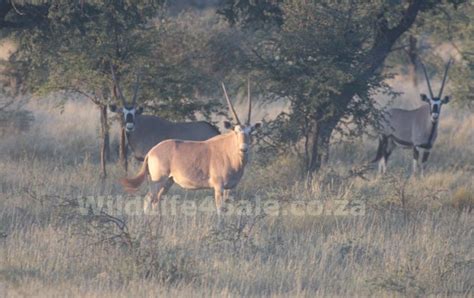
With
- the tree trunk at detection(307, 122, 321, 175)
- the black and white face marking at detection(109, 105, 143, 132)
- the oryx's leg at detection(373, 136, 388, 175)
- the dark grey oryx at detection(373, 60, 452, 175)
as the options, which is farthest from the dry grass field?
the dark grey oryx at detection(373, 60, 452, 175)

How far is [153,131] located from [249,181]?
6.87 ft

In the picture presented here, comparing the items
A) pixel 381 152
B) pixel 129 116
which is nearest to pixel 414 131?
pixel 381 152

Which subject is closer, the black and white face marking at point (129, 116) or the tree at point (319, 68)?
the tree at point (319, 68)

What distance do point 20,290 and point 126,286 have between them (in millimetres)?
936

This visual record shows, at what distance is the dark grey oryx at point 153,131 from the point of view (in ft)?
49.0

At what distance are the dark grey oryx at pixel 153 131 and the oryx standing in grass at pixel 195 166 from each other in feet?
10.7

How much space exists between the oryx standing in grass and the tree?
2.41 m

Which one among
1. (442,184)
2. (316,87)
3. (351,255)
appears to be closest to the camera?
(351,255)

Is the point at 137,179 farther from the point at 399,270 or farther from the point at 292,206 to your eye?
the point at 399,270

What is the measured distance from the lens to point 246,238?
9844 millimetres

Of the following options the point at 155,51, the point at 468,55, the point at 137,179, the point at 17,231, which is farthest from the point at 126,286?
the point at 468,55

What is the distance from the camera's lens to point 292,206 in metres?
11.5

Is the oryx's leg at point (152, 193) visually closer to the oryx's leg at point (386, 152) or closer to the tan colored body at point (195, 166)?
the tan colored body at point (195, 166)

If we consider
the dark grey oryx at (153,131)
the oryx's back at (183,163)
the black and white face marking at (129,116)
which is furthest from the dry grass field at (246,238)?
the black and white face marking at (129,116)
